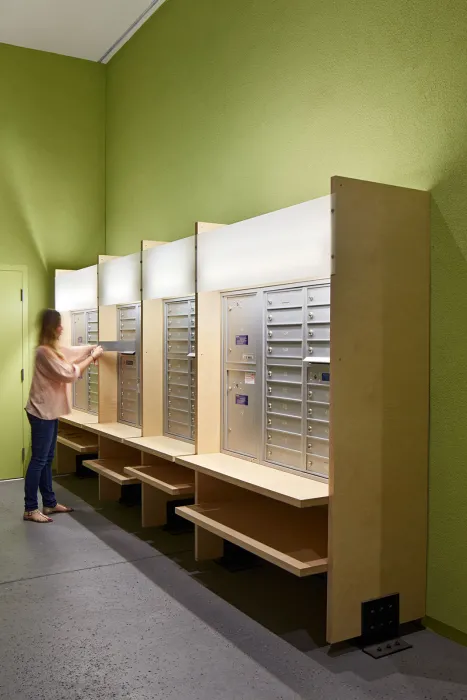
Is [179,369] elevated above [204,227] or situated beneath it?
situated beneath

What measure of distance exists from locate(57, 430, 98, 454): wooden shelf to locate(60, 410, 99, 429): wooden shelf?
0.56 ft

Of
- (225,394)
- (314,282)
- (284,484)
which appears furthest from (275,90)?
(284,484)

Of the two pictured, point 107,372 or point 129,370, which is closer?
point 129,370

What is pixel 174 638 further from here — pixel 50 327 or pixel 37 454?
→ pixel 50 327

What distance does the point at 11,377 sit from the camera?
20.2 feet

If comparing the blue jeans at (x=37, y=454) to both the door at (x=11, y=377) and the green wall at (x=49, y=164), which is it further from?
the green wall at (x=49, y=164)

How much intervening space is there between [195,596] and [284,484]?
0.84 m

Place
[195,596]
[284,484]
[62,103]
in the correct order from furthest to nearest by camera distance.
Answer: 1. [62,103]
2. [195,596]
3. [284,484]

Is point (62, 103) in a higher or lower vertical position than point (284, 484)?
higher

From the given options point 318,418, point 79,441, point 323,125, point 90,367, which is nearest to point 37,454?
point 79,441

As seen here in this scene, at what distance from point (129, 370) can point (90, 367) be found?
0.94 meters

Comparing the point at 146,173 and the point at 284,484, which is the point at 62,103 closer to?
the point at 146,173

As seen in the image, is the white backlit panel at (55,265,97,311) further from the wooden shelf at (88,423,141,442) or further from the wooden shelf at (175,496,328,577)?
the wooden shelf at (175,496,328,577)

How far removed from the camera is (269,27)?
404 centimetres
